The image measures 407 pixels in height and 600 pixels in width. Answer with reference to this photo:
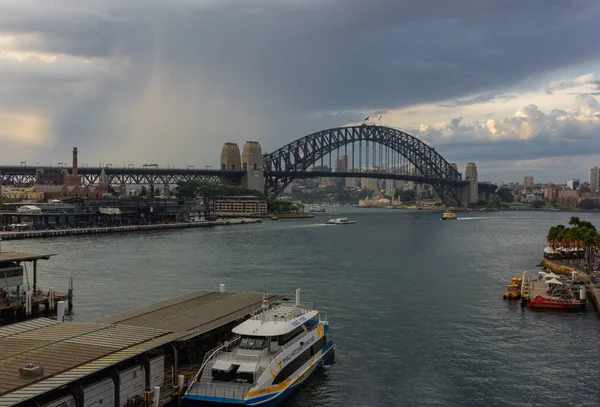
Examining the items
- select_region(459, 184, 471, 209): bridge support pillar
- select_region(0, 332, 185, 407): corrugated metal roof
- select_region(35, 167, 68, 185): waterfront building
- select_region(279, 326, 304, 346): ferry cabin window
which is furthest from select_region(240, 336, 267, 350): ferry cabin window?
select_region(459, 184, 471, 209): bridge support pillar

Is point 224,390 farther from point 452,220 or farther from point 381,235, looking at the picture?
point 452,220

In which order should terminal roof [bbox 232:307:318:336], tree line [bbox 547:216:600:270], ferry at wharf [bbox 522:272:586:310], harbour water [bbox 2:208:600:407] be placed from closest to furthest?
terminal roof [bbox 232:307:318:336], harbour water [bbox 2:208:600:407], ferry at wharf [bbox 522:272:586:310], tree line [bbox 547:216:600:270]

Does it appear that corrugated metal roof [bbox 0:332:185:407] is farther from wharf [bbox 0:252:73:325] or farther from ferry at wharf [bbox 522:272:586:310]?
ferry at wharf [bbox 522:272:586:310]

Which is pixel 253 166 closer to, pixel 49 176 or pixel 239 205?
pixel 239 205

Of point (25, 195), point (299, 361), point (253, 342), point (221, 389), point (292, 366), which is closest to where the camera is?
point (221, 389)

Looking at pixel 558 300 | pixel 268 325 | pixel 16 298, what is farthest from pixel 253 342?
pixel 558 300

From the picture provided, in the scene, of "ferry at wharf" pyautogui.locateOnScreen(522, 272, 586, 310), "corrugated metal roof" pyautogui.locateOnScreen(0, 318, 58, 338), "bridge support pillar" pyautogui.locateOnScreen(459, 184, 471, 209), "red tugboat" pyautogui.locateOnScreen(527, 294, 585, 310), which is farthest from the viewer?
"bridge support pillar" pyautogui.locateOnScreen(459, 184, 471, 209)

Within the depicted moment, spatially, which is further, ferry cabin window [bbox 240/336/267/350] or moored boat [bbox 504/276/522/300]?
moored boat [bbox 504/276/522/300]
